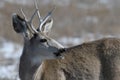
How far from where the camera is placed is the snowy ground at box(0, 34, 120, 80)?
15453 mm

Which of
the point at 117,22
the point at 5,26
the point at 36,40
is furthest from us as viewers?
the point at 117,22

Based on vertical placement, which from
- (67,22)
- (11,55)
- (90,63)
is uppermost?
(67,22)

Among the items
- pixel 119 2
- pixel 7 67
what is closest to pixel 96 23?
pixel 119 2

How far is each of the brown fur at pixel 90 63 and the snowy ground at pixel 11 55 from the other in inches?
111

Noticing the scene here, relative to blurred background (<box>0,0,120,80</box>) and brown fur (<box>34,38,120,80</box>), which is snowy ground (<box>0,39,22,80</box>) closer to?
blurred background (<box>0,0,120,80</box>)

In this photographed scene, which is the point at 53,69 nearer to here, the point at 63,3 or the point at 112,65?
the point at 112,65

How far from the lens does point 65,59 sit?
464 inches

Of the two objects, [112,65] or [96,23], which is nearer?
[112,65]

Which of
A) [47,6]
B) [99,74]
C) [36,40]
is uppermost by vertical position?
[47,6]

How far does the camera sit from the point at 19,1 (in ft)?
86.4

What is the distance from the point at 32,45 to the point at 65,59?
2.53 feet

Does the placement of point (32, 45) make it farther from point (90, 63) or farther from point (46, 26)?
point (90, 63)

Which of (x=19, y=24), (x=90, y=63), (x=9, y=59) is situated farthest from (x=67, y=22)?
(x=19, y=24)

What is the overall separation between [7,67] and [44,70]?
16.5 feet
